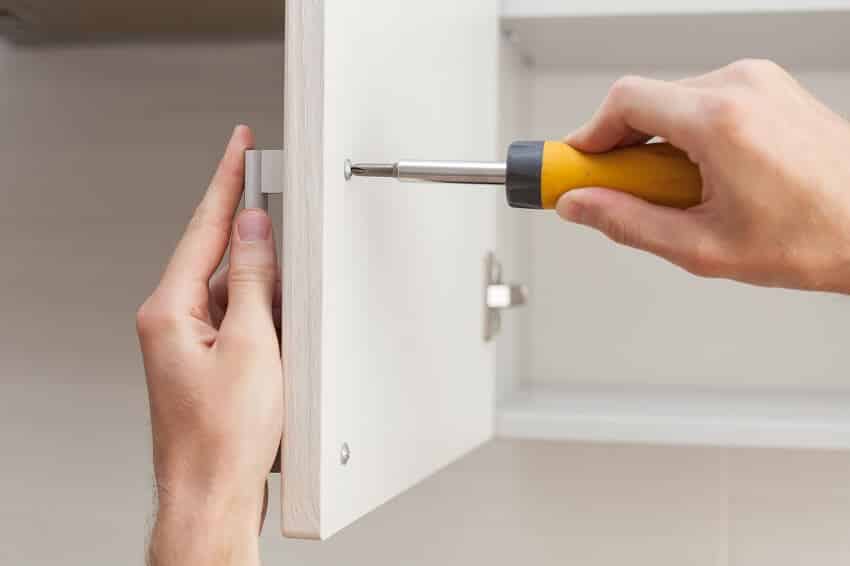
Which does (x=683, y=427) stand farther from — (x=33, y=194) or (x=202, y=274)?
(x=33, y=194)

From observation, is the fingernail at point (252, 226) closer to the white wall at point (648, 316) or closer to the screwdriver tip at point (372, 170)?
the screwdriver tip at point (372, 170)

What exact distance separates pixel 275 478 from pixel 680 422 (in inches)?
13.9

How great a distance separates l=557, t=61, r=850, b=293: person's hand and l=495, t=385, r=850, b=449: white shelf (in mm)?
315

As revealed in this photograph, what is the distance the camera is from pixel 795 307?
2.88 ft

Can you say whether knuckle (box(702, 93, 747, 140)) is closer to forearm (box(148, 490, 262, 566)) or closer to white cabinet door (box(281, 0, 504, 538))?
white cabinet door (box(281, 0, 504, 538))

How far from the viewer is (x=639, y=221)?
403mm

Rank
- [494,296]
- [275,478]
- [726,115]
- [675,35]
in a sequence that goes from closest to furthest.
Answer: [726,115]
[494,296]
[675,35]
[275,478]

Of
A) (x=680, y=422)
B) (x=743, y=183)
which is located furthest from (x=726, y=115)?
(x=680, y=422)

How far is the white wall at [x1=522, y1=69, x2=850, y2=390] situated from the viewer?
0.88m

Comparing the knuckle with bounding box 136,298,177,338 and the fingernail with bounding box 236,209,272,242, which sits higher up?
the fingernail with bounding box 236,209,272,242

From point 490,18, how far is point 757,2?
189 millimetres

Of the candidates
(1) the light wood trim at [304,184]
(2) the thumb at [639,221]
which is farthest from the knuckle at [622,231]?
(1) the light wood trim at [304,184]

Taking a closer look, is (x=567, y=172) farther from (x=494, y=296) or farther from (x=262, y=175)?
(x=494, y=296)

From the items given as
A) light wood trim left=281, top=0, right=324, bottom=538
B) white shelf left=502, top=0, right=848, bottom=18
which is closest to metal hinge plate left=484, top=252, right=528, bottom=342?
white shelf left=502, top=0, right=848, bottom=18
